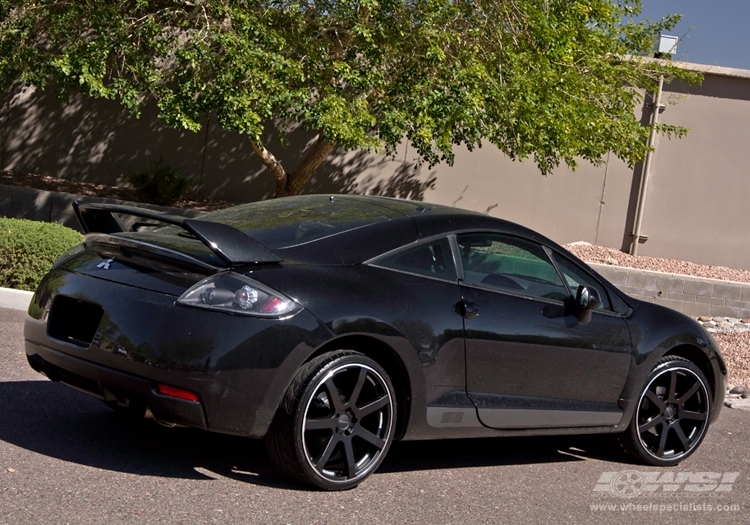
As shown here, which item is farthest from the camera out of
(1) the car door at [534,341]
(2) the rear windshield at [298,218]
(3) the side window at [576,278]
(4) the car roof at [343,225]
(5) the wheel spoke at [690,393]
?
(5) the wheel spoke at [690,393]

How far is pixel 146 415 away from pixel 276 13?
7.62m

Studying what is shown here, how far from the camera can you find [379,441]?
4.63m

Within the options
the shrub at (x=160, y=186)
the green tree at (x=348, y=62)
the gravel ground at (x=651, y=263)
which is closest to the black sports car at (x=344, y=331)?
the green tree at (x=348, y=62)

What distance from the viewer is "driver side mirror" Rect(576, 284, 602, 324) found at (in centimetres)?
532

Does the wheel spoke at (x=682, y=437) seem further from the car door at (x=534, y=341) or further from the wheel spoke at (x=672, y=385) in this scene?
the car door at (x=534, y=341)

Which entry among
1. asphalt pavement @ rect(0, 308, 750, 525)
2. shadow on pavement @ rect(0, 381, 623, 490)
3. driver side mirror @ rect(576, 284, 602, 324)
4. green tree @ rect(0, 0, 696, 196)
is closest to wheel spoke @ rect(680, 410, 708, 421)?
asphalt pavement @ rect(0, 308, 750, 525)

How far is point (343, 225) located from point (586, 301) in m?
1.51

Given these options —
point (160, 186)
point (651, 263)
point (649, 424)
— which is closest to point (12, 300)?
point (649, 424)

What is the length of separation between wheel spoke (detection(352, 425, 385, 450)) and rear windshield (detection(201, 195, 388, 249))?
0.99 meters

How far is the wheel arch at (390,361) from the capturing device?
4.52m

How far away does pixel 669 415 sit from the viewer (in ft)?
19.5

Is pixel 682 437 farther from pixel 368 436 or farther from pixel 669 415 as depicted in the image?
pixel 368 436

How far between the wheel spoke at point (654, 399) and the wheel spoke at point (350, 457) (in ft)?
7.25

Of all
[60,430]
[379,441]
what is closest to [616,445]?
[379,441]
